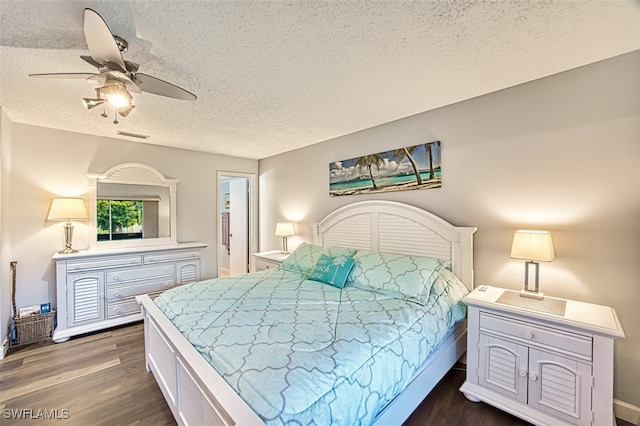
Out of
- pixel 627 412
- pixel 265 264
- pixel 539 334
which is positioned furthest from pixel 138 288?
pixel 627 412

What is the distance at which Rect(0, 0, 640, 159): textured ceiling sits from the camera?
135 cm

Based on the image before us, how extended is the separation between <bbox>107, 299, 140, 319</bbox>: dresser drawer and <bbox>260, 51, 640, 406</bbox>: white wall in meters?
3.65

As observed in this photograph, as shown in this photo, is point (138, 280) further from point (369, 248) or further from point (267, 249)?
point (369, 248)

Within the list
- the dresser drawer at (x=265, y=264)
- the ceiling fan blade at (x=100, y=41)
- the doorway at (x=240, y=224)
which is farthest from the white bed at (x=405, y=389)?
the doorway at (x=240, y=224)

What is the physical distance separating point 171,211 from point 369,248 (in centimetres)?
297

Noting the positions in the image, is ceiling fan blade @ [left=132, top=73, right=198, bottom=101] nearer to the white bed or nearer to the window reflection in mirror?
the white bed

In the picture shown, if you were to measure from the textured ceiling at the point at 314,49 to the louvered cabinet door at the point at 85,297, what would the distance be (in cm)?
179

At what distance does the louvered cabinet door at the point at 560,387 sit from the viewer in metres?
1.56

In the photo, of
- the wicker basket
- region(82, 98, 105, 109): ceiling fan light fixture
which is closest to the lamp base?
region(82, 98, 105, 109): ceiling fan light fixture

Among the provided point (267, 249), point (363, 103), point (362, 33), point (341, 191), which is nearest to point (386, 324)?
point (362, 33)

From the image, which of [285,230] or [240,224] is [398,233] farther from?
[240,224]

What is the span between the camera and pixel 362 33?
1.53 meters

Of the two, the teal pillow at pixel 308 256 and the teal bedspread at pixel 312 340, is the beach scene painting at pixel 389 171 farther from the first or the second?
the teal bedspread at pixel 312 340

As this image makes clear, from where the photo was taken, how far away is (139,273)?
135 inches
